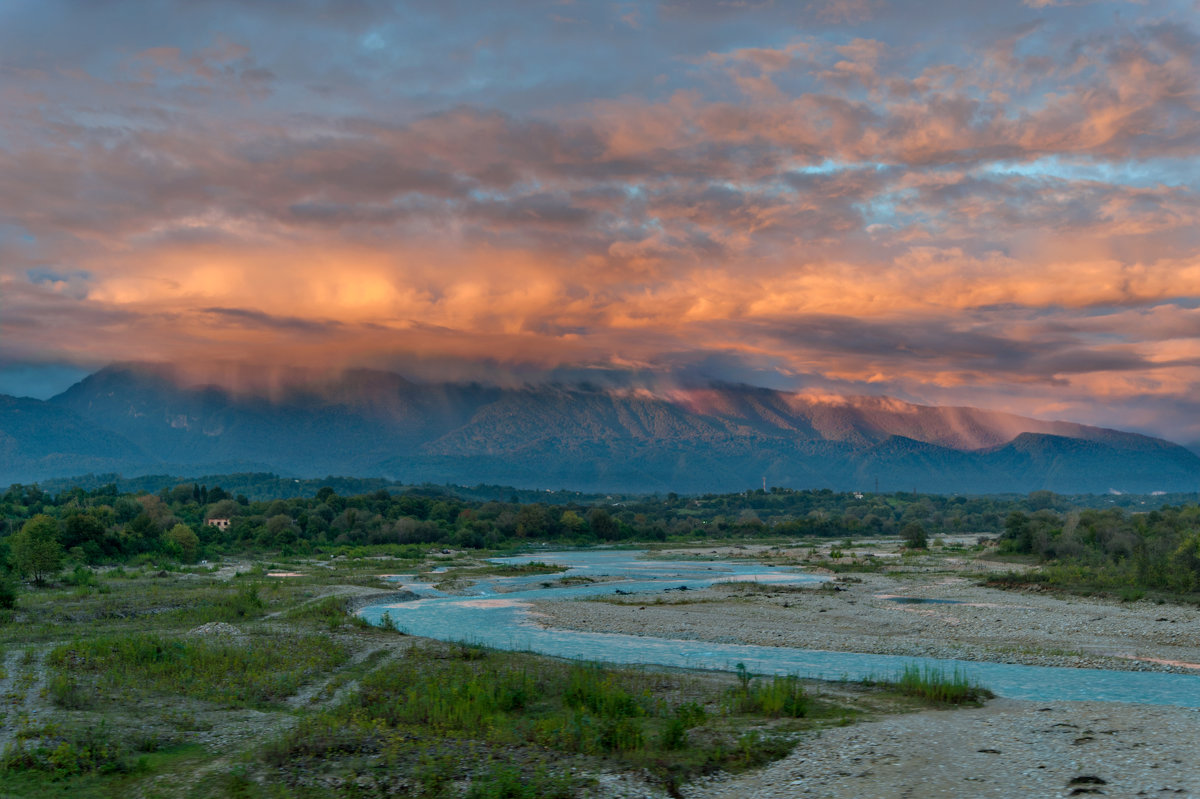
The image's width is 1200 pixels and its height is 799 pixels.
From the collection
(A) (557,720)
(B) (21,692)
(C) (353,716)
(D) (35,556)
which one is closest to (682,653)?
(A) (557,720)

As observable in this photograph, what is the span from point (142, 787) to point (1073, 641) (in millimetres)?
47740

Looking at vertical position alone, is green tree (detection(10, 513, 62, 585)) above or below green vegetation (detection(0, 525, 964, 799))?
below

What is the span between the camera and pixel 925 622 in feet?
185

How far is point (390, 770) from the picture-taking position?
21.7 metres

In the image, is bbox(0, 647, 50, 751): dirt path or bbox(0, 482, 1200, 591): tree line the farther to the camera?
bbox(0, 482, 1200, 591): tree line

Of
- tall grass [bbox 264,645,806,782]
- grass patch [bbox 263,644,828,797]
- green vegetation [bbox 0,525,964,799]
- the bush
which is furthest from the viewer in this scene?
the bush

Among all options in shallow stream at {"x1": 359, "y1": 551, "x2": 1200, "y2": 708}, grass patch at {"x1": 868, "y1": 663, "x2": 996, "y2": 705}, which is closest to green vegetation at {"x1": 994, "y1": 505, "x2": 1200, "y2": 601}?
shallow stream at {"x1": 359, "y1": 551, "x2": 1200, "y2": 708}

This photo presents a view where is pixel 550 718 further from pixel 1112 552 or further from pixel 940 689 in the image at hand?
pixel 1112 552

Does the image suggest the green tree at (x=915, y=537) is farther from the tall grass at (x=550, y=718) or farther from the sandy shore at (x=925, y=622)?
the tall grass at (x=550, y=718)

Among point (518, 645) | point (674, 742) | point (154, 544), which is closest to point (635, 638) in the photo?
point (518, 645)

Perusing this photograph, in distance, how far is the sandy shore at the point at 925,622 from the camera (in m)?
44.3

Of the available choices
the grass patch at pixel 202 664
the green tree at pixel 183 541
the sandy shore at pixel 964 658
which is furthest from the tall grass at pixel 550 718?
the green tree at pixel 183 541

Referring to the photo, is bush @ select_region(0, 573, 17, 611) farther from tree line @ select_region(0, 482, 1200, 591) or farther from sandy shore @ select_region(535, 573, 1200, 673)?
sandy shore @ select_region(535, 573, 1200, 673)

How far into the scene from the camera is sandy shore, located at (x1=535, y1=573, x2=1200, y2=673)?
145 feet
